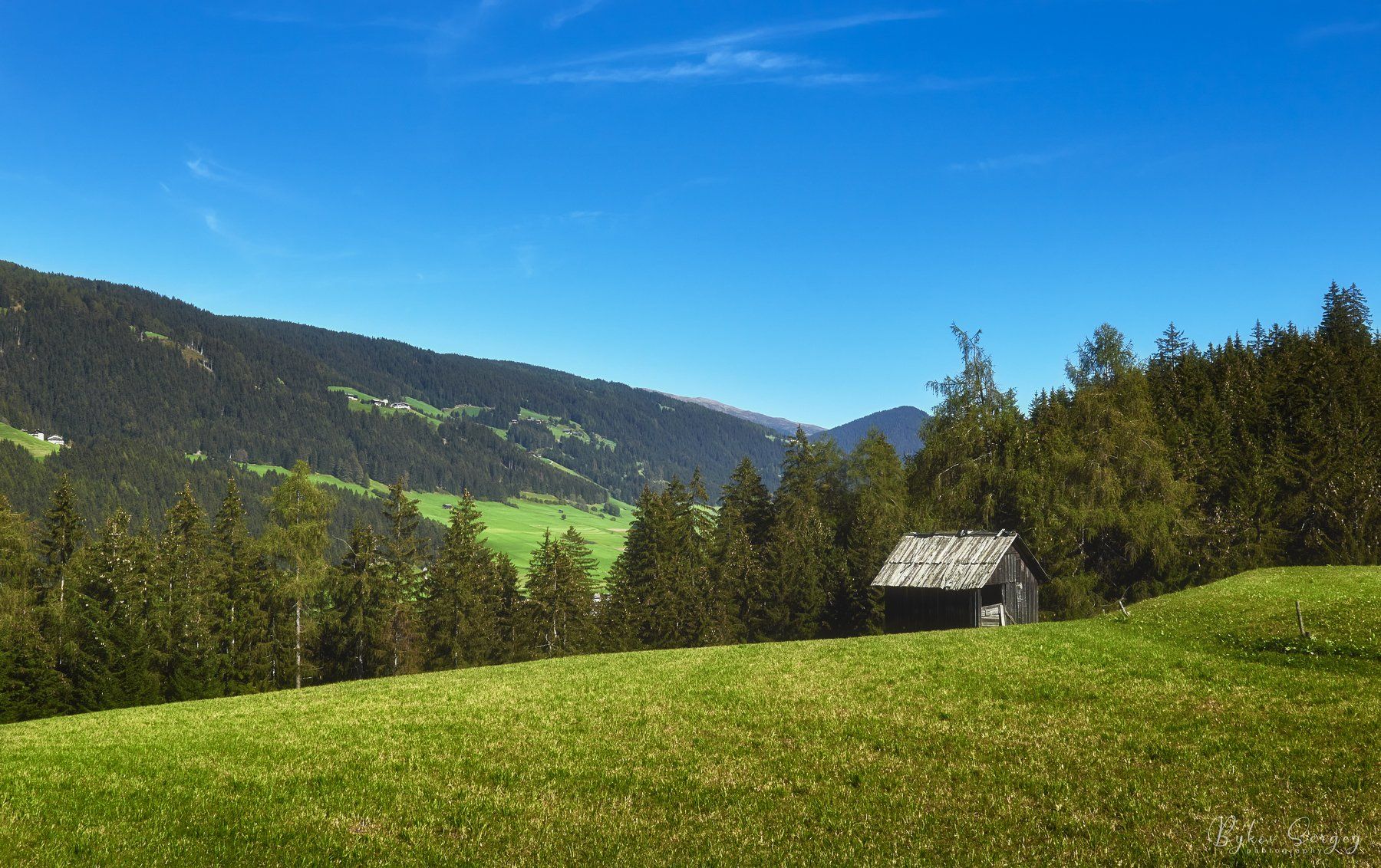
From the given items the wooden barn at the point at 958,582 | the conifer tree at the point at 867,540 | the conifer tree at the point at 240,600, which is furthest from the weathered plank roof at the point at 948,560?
the conifer tree at the point at 240,600

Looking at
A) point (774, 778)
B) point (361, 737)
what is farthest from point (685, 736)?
point (361, 737)

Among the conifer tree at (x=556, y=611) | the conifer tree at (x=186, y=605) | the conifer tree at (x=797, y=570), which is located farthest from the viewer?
the conifer tree at (x=797, y=570)

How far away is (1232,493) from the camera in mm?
66750

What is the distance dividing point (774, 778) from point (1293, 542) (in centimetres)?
6947

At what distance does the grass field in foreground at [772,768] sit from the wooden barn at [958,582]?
23623 millimetres

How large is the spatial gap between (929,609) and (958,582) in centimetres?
367

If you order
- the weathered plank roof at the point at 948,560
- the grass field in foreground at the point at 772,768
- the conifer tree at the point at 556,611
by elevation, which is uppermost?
the weathered plank roof at the point at 948,560

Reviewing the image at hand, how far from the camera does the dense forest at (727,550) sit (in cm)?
5859

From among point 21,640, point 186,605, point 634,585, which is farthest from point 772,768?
point 634,585

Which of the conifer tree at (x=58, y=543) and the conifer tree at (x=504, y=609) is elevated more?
the conifer tree at (x=58, y=543)

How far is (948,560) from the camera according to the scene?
53.8 meters

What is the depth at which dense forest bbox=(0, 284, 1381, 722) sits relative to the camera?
58594mm

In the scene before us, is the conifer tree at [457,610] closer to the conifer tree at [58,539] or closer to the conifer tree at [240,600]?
the conifer tree at [240,600]

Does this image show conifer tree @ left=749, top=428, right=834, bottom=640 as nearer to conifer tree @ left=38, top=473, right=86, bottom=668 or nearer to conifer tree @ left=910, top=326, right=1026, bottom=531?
conifer tree @ left=910, top=326, right=1026, bottom=531
